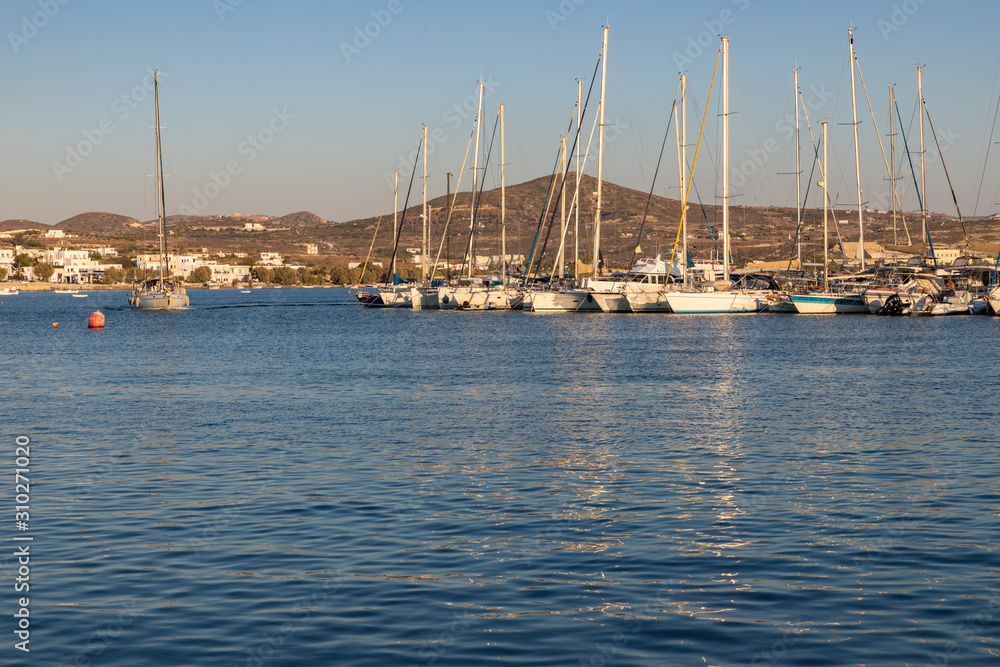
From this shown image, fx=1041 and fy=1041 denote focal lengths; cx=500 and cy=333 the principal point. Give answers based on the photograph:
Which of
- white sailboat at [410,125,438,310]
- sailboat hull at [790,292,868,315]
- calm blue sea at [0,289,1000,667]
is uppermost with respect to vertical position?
white sailboat at [410,125,438,310]

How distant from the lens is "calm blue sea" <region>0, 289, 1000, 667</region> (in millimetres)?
10219

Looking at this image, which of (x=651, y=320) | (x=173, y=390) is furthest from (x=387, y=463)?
(x=651, y=320)

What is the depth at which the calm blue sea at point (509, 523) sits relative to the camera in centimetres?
1022

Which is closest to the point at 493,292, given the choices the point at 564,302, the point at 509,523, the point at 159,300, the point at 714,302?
the point at 564,302

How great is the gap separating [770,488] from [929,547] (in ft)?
13.4

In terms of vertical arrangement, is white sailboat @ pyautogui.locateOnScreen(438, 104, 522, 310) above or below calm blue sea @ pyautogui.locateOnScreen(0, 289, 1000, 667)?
above

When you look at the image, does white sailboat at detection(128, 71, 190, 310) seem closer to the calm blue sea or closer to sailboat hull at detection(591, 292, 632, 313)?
sailboat hull at detection(591, 292, 632, 313)

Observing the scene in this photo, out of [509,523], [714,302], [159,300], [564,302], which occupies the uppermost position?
[159,300]

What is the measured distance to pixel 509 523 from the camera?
15.0 metres

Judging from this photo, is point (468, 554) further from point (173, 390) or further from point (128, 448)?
point (173, 390)

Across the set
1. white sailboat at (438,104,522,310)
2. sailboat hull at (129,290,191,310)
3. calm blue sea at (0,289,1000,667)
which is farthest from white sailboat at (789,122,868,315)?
Answer: sailboat hull at (129,290,191,310)

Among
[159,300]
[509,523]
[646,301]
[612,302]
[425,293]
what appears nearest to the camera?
[509,523]

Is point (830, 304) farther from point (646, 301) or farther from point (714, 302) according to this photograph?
point (646, 301)

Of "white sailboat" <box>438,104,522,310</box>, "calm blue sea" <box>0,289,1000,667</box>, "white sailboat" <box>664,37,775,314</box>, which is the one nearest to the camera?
"calm blue sea" <box>0,289,1000,667</box>
